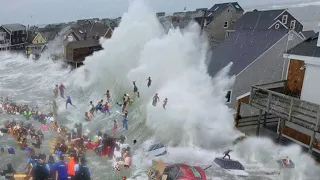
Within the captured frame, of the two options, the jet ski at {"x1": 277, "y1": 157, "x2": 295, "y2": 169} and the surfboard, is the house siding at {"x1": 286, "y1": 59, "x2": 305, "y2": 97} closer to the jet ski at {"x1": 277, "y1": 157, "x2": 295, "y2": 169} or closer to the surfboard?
the jet ski at {"x1": 277, "y1": 157, "x2": 295, "y2": 169}

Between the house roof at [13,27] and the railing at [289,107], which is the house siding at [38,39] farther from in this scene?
the railing at [289,107]

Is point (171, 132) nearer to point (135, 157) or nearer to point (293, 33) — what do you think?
point (135, 157)

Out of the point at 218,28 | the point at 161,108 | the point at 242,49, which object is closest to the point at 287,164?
the point at 161,108

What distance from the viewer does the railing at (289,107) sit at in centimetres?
1344

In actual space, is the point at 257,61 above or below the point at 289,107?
above

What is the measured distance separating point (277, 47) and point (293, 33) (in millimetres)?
1465

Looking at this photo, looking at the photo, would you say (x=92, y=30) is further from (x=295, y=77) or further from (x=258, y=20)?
(x=295, y=77)

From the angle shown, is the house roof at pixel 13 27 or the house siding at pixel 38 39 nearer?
the house roof at pixel 13 27

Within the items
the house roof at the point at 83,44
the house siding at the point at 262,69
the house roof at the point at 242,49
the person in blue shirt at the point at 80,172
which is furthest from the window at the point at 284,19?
the person in blue shirt at the point at 80,172

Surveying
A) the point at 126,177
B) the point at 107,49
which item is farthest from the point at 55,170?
the point at 107,49

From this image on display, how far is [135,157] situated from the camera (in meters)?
16.6

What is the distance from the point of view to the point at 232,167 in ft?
49.2

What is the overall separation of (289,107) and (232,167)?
3.83 metres

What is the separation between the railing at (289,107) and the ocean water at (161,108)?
2.00m
